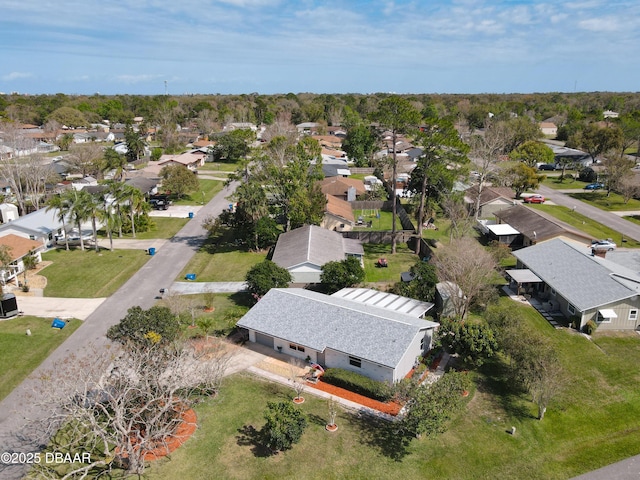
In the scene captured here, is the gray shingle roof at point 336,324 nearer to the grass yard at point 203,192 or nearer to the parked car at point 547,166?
the grass yard at point 203,192

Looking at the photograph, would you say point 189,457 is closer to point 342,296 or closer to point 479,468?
point 479,468

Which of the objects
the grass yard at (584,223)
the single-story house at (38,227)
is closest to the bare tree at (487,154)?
the grass yard at (584,223)

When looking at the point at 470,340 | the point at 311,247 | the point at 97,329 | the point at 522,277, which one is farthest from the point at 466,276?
the point at 97,329

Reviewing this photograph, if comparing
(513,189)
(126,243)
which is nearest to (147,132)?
(126,243)

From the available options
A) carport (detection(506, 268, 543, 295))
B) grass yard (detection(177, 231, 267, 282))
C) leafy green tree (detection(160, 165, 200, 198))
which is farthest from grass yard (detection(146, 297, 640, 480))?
leafy green tree (detection(160, 165, 200, 198))

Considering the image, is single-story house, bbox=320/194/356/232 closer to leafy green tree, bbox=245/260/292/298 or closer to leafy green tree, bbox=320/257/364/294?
leafy green tree, bbox=320/257/364/294

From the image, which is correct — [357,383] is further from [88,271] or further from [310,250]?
[88,271]

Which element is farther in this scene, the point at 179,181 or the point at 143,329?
the point at 179,181
